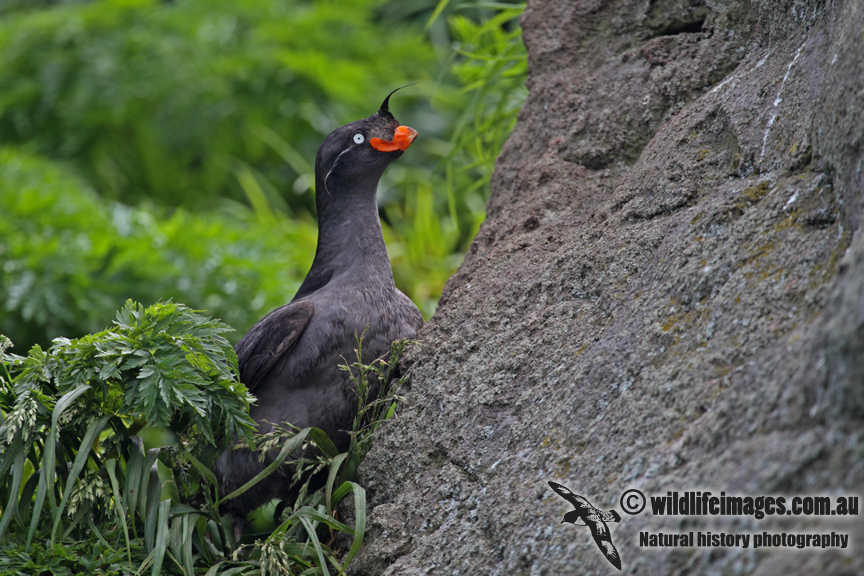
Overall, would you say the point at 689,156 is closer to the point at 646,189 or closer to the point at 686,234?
the point at 646,189

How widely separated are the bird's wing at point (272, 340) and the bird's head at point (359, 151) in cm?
48

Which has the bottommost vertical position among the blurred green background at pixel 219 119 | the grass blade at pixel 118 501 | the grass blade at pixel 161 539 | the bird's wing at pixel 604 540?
the blurred green background at pixel 219 119

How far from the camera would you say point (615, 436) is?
1.60 meters

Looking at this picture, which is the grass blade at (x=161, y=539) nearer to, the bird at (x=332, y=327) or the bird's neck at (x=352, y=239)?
the bird at (x=332, y=327)

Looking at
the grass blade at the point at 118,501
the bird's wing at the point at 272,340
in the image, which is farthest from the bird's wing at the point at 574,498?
the bird's wing at the point at 272,340

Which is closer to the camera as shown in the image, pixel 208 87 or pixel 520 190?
pixel 520 190

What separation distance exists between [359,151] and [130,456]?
123cm

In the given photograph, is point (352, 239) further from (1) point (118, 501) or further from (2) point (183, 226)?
(2) point (183, 226)

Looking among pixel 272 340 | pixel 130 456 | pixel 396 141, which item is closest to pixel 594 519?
pixel 130 456

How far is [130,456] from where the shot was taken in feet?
6.86

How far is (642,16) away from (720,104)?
716 millimetres

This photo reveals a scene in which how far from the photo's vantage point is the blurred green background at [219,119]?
19.2ft

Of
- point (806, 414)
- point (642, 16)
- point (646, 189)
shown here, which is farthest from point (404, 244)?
point (806, 414)

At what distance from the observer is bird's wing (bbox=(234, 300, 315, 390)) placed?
2.54 meters
